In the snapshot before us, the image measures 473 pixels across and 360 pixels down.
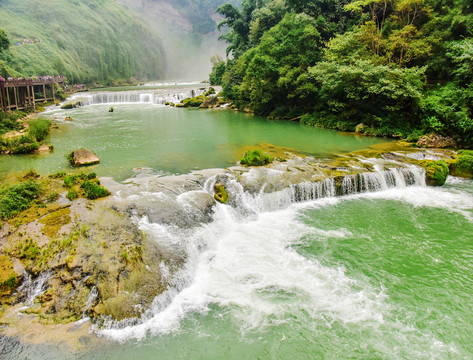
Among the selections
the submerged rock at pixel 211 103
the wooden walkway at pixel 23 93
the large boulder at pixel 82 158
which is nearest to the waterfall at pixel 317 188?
the large boulder at pixel 82 158

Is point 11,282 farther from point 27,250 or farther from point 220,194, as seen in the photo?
point 220,194

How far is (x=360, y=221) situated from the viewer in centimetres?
1083

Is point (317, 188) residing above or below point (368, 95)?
below

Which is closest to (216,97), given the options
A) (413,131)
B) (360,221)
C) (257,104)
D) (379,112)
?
(257,104)

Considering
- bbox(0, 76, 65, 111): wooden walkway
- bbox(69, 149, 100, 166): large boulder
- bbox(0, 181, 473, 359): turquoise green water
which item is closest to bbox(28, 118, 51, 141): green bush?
bbox(69, 149, 100, 166): large boulder

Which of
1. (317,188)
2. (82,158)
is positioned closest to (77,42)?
(82,158)

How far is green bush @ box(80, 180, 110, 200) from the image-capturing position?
9.59 meters

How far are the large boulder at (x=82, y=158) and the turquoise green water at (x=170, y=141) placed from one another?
51 cm

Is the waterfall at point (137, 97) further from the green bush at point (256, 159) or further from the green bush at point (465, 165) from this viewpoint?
the green bush at point (465, 165)

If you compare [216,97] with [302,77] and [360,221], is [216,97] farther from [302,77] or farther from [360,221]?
[360,221]

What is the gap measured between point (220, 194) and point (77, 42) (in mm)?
87314

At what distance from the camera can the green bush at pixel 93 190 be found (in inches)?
378

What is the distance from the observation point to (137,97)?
43.3 metres

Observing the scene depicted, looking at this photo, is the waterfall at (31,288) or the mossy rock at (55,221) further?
the mossy rock at (55,221)
